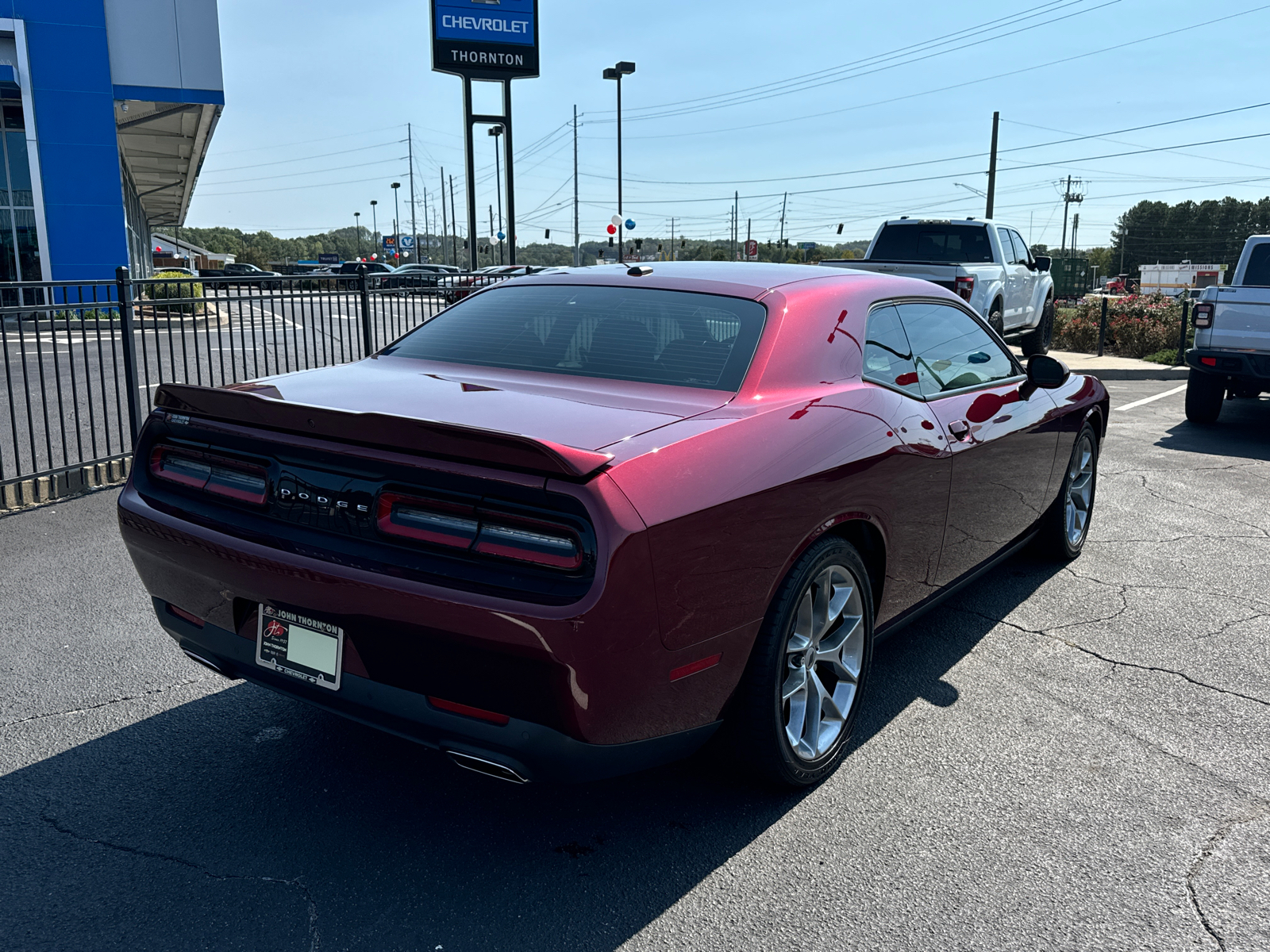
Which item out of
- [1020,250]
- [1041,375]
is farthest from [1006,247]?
[1041,375]

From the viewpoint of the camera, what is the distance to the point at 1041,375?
4.52 metres

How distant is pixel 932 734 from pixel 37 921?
2739 mm

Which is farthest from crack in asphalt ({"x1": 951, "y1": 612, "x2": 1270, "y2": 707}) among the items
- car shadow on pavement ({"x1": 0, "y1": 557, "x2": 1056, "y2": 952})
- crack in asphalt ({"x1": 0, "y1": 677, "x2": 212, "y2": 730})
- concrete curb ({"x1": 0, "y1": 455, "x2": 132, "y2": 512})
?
concrete curb ({"x1": 0, "y1": 455, "x2": 132, "y2": 512})

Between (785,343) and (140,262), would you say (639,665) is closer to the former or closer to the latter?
(785,343)

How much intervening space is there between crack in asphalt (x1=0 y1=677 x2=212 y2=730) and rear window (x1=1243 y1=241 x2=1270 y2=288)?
1072cm

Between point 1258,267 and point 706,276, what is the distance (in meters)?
9.19

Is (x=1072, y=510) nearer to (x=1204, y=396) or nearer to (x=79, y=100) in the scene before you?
(x=1204, y=396)

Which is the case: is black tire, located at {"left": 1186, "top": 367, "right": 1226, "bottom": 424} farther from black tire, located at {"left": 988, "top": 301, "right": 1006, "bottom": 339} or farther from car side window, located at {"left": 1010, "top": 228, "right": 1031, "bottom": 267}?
car side window, located at {"left": 1010, "top": 228, "right": 1031, "bottom": 267}

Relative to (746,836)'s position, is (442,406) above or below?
above

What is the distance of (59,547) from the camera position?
558cm

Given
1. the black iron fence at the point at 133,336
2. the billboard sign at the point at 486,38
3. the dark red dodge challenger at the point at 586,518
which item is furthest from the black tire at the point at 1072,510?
the billboard sign at the point at 486,38

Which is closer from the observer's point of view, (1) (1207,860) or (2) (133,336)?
(1) (1207,860)

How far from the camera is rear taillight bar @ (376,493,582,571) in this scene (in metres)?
2.29

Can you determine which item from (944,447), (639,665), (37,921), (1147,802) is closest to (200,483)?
(37,921)
